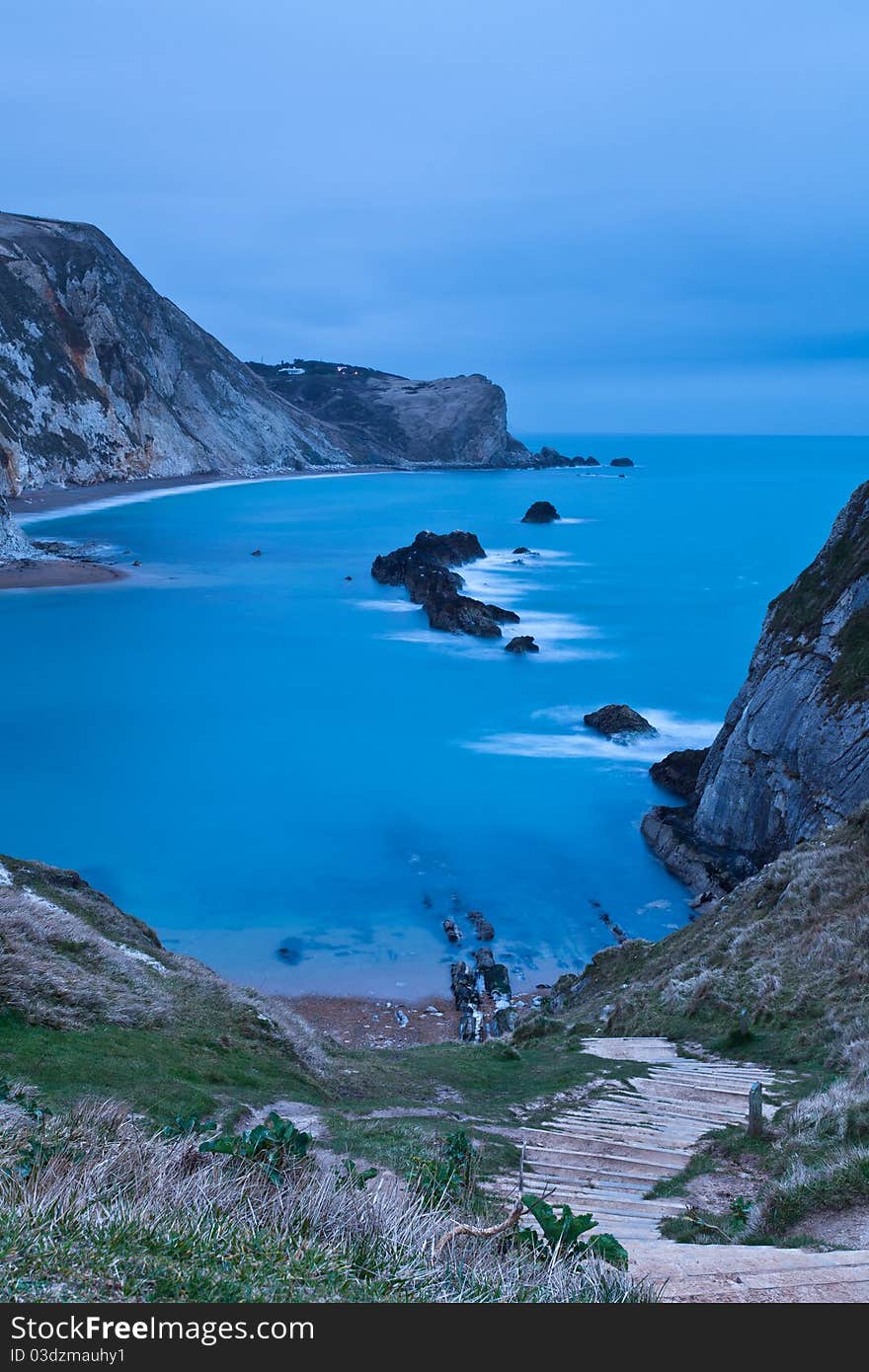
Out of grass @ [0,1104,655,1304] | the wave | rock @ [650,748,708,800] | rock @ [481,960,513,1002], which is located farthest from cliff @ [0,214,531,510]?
grass @ [0,1104,655,1304]

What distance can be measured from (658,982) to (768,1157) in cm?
829

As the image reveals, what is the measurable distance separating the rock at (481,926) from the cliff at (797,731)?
620 cm

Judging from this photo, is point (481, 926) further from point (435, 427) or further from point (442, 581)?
point (435, 427)

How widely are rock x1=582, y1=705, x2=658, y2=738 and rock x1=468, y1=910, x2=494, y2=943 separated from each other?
1681cm

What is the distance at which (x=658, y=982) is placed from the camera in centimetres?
1555

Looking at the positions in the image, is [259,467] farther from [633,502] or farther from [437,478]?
[633,502]

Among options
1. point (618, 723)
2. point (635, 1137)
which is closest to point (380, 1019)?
point (635, 1137)

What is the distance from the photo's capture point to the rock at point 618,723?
40.3 metres

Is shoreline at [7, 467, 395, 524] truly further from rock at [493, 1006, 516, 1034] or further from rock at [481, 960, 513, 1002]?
rock at [493, 1006, 516, 1034]

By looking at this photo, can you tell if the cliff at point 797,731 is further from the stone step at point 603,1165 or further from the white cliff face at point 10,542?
the white cliff face at point 10,542

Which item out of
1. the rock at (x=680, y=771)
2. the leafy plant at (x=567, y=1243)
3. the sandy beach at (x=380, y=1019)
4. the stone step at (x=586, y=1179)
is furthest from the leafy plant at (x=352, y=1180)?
the rock at (x=680, y=771)

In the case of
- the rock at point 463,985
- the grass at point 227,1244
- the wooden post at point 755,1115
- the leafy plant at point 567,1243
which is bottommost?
the rock at point 463,985
